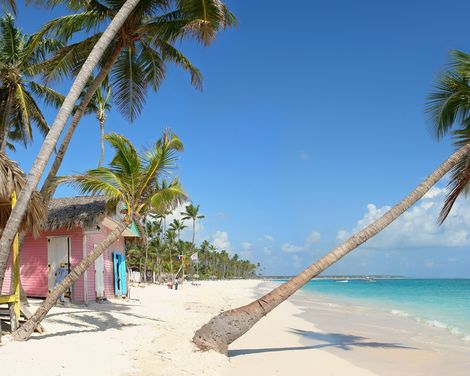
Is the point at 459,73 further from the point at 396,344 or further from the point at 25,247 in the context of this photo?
the point at 25,247

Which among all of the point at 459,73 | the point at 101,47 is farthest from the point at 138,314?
the point at 459,73

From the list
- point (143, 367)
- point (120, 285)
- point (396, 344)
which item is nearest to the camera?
point (143, 367)

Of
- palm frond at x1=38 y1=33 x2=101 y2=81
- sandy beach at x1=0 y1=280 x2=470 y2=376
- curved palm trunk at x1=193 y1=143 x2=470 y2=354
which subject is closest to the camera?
sandy beach at x1=0 y1=280 x2=470 y2=376

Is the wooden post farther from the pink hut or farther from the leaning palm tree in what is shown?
the pink hut

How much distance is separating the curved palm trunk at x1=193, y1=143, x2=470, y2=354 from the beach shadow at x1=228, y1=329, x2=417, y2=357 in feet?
2.84

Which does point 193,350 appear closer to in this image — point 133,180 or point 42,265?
point 133,180

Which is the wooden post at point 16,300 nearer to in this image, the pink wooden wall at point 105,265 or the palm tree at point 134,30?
the palm tree at point 134,30

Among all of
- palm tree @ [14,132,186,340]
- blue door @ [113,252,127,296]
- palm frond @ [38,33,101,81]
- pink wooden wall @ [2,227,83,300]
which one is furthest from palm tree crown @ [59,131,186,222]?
blue door @ [113,252,127,296]

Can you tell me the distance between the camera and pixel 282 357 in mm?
8930

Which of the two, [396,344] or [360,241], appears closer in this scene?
[360,241]

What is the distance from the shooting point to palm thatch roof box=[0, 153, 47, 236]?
7.64 metres

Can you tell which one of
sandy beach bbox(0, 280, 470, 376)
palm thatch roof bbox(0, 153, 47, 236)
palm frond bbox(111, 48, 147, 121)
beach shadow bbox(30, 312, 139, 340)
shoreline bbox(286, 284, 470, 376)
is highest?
palm frond bbox(111, 48, 147, 121)

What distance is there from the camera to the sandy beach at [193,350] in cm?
690

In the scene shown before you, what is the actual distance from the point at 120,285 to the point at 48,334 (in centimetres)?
976
